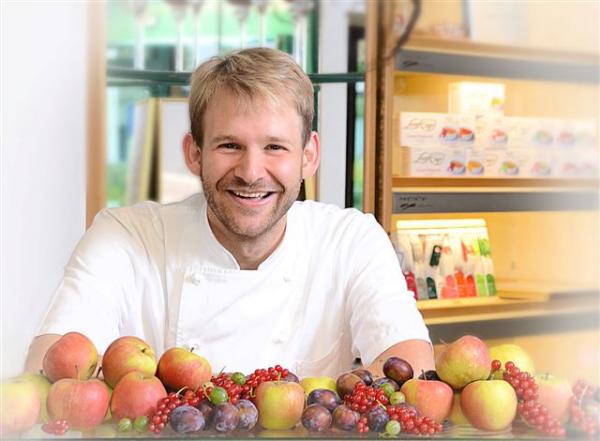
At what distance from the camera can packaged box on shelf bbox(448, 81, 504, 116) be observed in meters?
3.60

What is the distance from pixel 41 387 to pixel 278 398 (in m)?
0.26

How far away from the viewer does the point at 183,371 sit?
1.00 metres

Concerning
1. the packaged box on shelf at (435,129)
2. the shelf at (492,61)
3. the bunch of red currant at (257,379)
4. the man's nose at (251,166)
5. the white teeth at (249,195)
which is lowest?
the bunch of red currant at (257,379)

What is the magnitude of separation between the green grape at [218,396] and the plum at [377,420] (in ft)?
0.49

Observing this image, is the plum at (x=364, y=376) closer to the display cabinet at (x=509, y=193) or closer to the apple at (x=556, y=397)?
the apple at (x=556, y=397)

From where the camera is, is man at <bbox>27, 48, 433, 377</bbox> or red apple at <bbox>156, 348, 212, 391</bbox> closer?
red apple at <bbox>156, 348, 212, 391</bbox>

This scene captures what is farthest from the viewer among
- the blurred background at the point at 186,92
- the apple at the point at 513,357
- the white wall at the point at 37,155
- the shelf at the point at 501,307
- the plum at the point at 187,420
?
the shelf at the point at 501,307

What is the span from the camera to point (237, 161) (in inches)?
58.3

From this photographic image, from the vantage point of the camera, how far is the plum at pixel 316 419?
0.92m

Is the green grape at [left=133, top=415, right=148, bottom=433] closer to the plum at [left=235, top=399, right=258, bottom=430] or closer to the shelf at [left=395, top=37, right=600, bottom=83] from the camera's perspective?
the plum at [left=235, top=399, right=258, bottom=430]

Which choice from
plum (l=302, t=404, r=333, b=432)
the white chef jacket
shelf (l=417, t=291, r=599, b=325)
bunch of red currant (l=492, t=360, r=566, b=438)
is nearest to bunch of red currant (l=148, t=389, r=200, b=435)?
plum (l=302, t=404, r=333, b=432)

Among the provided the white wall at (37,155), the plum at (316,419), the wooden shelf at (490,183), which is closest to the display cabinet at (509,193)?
the wooden shelf at (490,183)

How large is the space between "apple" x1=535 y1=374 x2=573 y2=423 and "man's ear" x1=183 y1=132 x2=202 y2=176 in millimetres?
816

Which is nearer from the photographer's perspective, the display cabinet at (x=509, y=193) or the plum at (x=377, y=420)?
the plum at (x=377, y=420)
